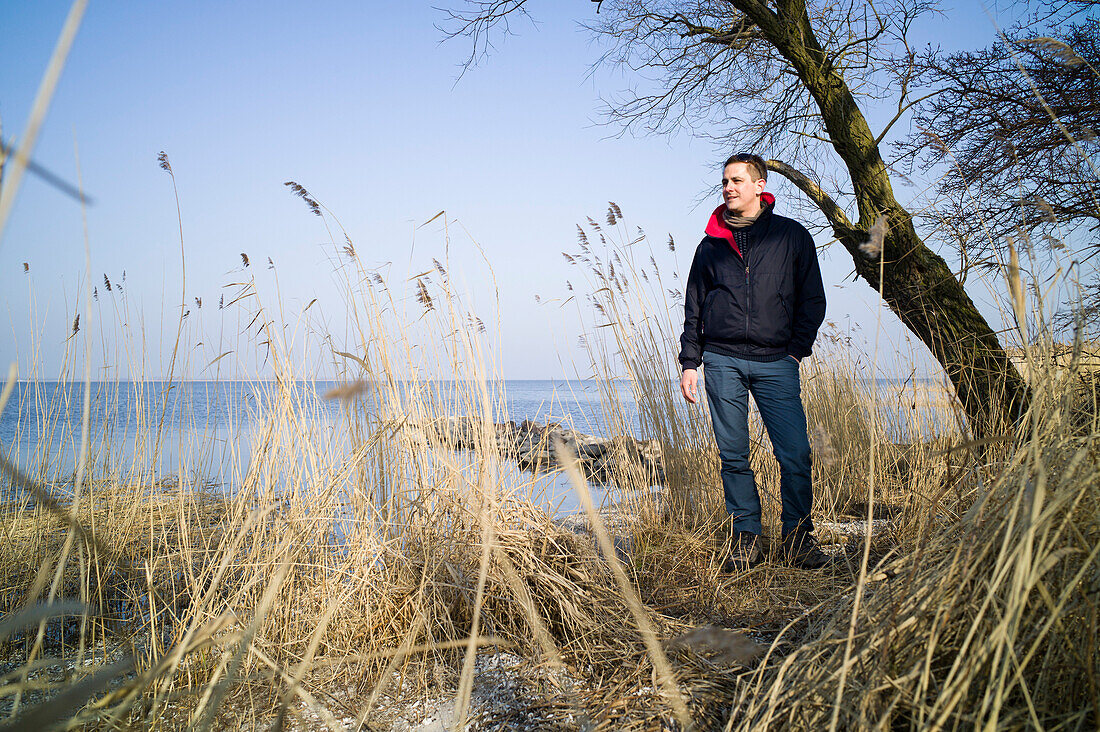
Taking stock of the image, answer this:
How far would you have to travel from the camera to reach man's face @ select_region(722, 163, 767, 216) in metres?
2.44

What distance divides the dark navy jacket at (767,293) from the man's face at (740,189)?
60mm

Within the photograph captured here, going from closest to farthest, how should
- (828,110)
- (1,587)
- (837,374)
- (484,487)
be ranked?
(484,487)
(1,587)
(828,110)
(837,374)

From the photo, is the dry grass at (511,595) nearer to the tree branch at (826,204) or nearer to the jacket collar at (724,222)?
the jacket collar at (724,222)

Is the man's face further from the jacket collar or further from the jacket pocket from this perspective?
the jacket pocket

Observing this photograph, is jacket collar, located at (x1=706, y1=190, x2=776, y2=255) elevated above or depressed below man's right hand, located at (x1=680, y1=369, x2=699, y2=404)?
above

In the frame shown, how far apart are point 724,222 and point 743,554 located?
1.36m

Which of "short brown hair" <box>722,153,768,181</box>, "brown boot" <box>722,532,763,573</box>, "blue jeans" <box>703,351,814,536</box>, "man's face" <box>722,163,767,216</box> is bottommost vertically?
"brown boot" <box>722,532,763,573</box>

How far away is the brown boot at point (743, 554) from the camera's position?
7.32ft

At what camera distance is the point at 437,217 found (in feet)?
6.56

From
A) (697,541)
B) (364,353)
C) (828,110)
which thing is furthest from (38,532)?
(828,110)

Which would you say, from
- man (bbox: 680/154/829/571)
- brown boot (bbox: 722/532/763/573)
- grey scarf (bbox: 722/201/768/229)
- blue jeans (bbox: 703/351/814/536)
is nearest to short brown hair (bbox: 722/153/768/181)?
man (bbox: 680/154/829/571)

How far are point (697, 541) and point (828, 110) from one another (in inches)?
109

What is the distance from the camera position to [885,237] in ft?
9.65

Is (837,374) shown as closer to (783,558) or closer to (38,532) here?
(783,558)
